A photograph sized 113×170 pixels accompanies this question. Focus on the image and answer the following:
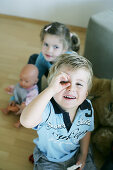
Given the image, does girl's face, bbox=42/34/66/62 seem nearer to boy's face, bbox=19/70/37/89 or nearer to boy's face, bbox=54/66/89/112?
boy's face, bbox=19/70/37/89

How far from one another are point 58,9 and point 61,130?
1790mm

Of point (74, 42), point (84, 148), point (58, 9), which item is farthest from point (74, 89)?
point (58, 9)

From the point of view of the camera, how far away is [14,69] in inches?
69.1

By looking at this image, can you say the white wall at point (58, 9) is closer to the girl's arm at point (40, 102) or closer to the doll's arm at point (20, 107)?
the doll's arm at point (20, 107)

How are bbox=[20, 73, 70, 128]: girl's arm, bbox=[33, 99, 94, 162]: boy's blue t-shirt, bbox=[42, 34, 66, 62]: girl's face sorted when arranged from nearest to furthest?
1. bbox=[20, 73, 70, 128]: girl's arm
2. bbox=[33, 99, 94, 162]: boy's blue t-shirt
3. bbox=[42, 34, 66, 62]: girl's face

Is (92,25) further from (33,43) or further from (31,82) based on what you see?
(33,43)

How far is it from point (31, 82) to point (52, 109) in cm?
62

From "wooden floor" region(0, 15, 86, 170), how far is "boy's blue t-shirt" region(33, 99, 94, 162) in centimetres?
27

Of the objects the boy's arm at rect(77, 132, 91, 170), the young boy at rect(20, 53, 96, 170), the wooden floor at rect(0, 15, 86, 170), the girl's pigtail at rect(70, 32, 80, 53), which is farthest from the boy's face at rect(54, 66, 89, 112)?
the girl's pigtail at rect(70, 32, 80, 53)

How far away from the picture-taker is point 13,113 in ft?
4.59

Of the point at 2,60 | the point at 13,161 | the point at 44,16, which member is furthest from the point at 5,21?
the point at 13,161

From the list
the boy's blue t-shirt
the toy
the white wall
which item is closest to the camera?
the boy's blue t-shirt

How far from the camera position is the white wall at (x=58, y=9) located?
214 cm

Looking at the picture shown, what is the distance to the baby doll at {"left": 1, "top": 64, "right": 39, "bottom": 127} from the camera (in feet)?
4.46
